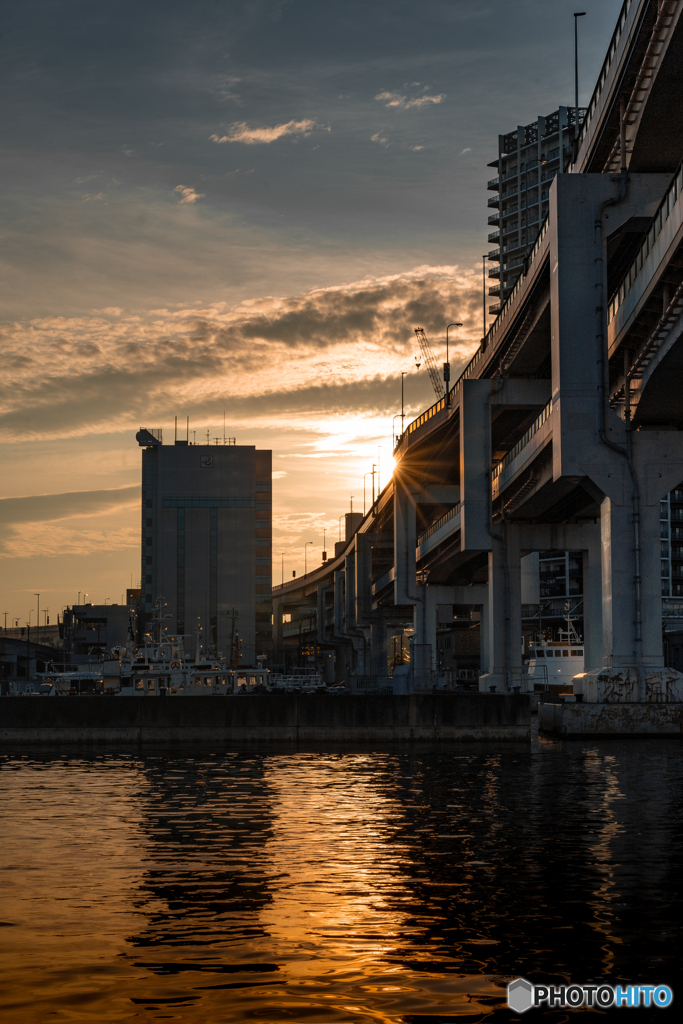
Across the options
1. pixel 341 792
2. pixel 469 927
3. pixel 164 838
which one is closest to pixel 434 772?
pixel 341 792

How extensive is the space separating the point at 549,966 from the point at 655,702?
133 feet

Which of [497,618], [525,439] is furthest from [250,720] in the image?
[497,618]

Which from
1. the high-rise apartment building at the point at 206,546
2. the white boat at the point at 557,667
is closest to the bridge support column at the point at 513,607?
the white boat at the point at 557,667

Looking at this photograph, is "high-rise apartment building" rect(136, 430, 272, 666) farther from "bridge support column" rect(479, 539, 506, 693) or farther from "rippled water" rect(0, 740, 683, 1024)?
"rippled water" rect(0, 740, 683, 1024)

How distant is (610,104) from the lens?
1909 inches

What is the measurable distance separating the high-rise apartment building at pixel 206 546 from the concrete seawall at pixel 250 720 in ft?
→ 421

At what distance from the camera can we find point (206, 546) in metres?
181

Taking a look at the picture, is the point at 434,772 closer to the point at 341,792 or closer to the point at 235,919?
the point at 341,792

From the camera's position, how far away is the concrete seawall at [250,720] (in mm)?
48312

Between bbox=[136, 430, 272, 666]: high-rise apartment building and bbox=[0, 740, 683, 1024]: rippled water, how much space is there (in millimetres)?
149598

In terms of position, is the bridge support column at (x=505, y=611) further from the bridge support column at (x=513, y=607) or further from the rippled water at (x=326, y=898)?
the rippled water at (x=326, y=898)

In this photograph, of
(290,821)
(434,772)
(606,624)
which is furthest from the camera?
(606,624)

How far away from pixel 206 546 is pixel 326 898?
6571 inches

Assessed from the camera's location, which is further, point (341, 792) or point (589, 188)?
point (589, 188)
